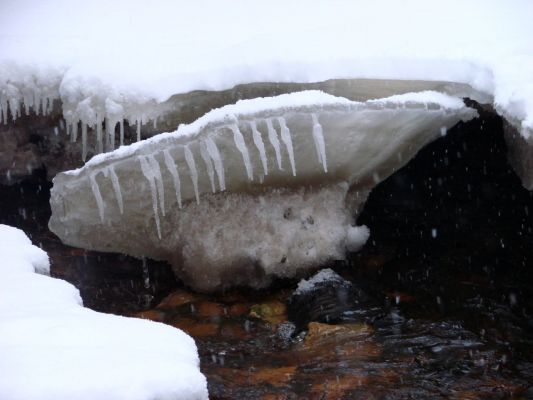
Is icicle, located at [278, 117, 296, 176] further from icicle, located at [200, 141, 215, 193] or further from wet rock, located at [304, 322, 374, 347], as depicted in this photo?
wet rock, located at [304, 322, 374, 347]

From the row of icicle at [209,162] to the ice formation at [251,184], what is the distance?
0.01 m

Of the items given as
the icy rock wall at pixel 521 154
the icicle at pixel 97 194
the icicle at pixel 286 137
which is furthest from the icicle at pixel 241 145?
the icy rock wall at pixel 521 154

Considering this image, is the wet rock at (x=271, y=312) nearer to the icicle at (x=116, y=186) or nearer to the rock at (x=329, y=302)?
the rock at (x=329, y=302)

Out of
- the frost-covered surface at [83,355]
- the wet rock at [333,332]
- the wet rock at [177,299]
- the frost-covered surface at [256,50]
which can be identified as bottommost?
the wet rock at [177,299]

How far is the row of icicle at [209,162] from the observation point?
4547mm

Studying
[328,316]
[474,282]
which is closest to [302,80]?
[328,316]

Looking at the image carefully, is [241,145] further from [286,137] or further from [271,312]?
[271,312]

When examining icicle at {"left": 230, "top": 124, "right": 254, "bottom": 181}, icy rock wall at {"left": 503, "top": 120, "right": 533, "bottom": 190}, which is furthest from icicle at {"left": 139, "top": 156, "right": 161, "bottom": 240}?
icy rock wall at {"left": 503, "top": 120, "right": 533, "bottom": 190}

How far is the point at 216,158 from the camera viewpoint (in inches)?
185

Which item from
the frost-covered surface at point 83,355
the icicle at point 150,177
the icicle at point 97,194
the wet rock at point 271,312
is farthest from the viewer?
the wet rock at point 271,312

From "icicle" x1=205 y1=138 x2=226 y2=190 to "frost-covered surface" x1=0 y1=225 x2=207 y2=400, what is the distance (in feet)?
7.18

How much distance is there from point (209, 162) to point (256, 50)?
1.12 m

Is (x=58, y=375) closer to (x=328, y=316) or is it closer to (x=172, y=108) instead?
(x=328, y=316)

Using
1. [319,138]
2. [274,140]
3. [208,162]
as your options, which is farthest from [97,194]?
[319,138]
